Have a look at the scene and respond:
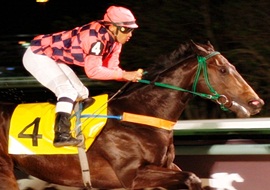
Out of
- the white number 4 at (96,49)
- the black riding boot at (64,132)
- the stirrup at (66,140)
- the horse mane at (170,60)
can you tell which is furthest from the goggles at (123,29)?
the stirrup at (66,140)

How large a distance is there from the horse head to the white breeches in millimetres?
1000

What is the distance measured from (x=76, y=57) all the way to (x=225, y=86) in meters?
1.19

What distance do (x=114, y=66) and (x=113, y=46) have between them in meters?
0.20

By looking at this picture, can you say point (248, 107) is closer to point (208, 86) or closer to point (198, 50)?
point (208, 86)

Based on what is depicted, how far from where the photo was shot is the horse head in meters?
4.36

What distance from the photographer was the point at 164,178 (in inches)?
169

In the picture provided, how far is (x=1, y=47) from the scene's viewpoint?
10.4 meters

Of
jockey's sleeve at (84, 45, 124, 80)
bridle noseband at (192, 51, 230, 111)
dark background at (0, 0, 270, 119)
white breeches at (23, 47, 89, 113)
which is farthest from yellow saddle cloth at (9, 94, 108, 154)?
dark background at (0, 0, 270, 119)

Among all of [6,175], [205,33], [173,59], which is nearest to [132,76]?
[173,59]

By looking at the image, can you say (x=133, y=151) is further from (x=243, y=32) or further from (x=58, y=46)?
(x=243, y=32)

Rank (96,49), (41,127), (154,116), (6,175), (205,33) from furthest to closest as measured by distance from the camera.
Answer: (205,33), (6,175), (41,127), (154,116), (96,49)

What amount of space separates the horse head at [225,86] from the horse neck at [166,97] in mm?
105

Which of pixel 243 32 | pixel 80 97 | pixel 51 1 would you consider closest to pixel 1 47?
pixel 51 1

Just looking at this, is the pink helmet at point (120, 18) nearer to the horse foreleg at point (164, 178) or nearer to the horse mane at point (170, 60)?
the horse mane at point (170, 60)
